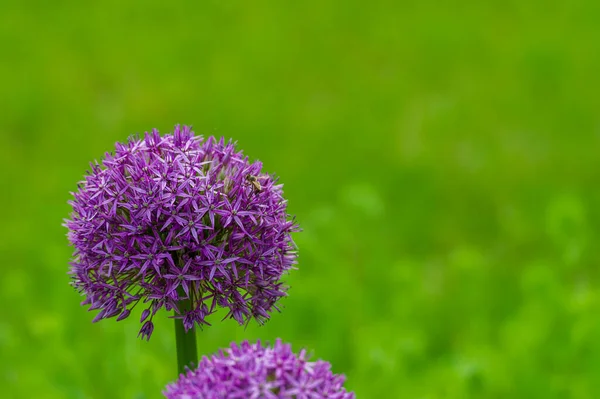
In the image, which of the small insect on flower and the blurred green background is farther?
the blurred green background

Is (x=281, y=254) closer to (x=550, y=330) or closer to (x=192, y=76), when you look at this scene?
(x=550, y=330)

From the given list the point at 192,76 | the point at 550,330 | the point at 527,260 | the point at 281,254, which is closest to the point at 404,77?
the point at 192,76

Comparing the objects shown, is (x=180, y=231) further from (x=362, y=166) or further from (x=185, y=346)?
(x=362, y=166)

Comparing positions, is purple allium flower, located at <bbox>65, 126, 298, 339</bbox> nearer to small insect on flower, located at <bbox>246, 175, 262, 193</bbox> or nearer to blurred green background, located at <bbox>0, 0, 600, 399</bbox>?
small insect on flower, located at <bbox>246, 175, 262, 193</bbox>

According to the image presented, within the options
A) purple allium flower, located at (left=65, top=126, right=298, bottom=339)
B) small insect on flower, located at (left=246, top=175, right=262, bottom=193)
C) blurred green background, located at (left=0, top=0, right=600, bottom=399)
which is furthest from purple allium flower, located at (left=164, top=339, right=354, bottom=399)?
blurred green background, located at (left=0, top=0, right=600, bottom=399)

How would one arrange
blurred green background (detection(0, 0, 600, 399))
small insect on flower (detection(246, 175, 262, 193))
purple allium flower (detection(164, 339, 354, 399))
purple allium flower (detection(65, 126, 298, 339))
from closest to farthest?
purple allium flower (detection(164, 339, 354, 399))
purple allium flower (detection(65, 126, 298, 339))
small insect on flower (detection(246, 175, 262, 193))
blurred green background (detection(0, 0, 600, 399))

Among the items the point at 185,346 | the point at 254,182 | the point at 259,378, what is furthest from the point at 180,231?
the point at 259,378

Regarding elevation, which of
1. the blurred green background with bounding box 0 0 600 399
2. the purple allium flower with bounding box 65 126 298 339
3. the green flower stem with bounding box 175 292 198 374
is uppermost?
the blurred green background with bounding box 0 0 600 399
